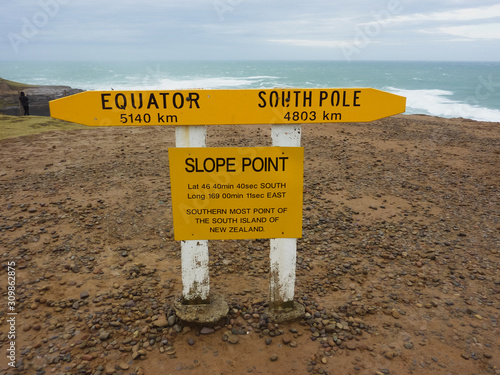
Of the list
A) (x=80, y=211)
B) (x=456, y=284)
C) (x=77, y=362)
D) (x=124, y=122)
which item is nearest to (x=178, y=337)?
(x=77, y=362)

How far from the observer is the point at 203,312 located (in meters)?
3.45

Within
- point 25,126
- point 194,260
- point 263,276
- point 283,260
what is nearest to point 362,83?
point 25,126

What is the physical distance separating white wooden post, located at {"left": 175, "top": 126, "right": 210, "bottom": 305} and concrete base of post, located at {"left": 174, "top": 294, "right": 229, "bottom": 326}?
0.06 meters

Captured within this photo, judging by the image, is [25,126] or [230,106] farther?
[25,126]

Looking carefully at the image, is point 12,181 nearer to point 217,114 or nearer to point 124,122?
point 124,122

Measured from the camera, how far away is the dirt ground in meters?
3.11

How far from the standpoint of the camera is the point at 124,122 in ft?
9.61

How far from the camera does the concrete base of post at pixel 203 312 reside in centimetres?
337

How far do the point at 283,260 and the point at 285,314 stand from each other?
1.87 ft

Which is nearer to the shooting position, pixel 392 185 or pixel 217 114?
pixel 217 114

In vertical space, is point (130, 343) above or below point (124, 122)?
below

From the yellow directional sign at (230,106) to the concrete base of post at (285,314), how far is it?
1.83 meters

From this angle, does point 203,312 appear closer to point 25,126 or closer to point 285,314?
point 285,314

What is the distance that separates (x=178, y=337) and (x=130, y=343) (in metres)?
0.42
